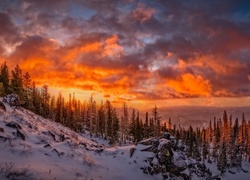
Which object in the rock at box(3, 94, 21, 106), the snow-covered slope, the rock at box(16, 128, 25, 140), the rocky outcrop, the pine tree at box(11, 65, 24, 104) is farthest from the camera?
the pine tree at box(11, 65, 24, 104)

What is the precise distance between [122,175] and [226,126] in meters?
97.8

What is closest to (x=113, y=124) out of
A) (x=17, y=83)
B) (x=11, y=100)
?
(x=17, y=83)

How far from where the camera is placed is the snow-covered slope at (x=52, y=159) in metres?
14.3

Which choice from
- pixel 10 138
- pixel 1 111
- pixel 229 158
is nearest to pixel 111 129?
pixel 229 158

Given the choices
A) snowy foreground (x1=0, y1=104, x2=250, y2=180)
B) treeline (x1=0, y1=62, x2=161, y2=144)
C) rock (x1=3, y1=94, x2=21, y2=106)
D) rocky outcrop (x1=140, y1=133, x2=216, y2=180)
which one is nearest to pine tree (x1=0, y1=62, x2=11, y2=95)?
treeline (x1=0, y1=62, x2=161, y2=144)

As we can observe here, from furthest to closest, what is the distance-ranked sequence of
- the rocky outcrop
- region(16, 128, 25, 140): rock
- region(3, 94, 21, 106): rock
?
region(3, 94, 21, 106): rock, the rocky outcrop, region(16, 128, 25, 140): rock

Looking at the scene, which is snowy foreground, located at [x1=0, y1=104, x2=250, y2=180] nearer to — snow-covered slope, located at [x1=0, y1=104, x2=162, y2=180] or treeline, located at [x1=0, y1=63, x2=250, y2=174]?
snow-covered slope, located at [x1=0, y1=104, x2=162, y2=180]

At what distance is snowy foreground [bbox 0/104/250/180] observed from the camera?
14.4m

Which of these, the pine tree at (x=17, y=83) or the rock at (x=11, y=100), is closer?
the rock at (x=11, y=100)

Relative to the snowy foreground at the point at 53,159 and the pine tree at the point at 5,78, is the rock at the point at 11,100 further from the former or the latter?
the pine tree at the point at 5,78

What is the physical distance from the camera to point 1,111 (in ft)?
81.0

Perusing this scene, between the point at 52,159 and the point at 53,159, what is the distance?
10 cm

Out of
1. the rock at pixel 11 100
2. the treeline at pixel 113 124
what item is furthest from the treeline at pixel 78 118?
the rock at pixel 11 100

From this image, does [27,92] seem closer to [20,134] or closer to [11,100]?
[11,100]
